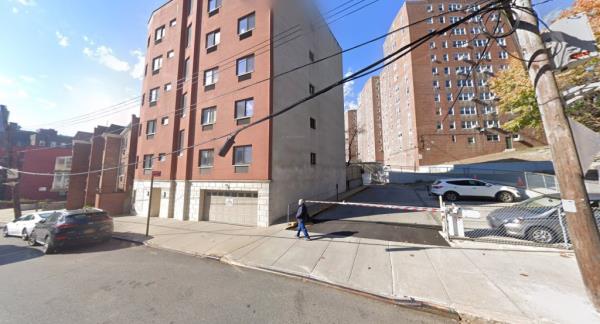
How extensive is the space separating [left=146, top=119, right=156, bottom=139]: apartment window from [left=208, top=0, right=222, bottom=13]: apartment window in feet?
32.7

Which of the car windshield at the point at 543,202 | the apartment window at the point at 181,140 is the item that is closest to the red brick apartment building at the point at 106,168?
the apartment window at the point at 181,140

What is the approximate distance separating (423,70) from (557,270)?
47.0 m

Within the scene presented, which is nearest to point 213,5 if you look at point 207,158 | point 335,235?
point 207,158

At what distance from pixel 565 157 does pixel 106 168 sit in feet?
102

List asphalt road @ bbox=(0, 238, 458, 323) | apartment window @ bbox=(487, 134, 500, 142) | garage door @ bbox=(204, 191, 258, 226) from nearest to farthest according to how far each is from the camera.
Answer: asphalt road @ bbox=(0, 238, 458, 323)
garage door @ bbox=(204, 191, 258, 226)
apartment window @ bbox=(487, 134, 500, 142)

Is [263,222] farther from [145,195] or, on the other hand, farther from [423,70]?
[423,70]

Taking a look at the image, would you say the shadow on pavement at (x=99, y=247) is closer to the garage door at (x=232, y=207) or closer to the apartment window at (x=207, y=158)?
the garage door at (x=232, y=207)

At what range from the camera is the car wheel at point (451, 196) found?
15719 mm

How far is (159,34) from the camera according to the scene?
18.8 metres

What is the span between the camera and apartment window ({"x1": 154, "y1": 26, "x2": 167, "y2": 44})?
1856 centimetres

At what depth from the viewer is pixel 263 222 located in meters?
11.4

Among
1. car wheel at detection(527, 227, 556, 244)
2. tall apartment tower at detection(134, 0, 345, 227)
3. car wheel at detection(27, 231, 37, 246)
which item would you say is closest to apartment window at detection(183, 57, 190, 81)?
tall apartment tower at detection(134, 0, 345, 227)

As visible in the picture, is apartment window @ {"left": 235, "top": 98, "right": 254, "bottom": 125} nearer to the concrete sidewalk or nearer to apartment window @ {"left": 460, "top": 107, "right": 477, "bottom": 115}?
the concrete sidewalk

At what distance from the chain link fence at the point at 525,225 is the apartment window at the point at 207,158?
13.0 meters
